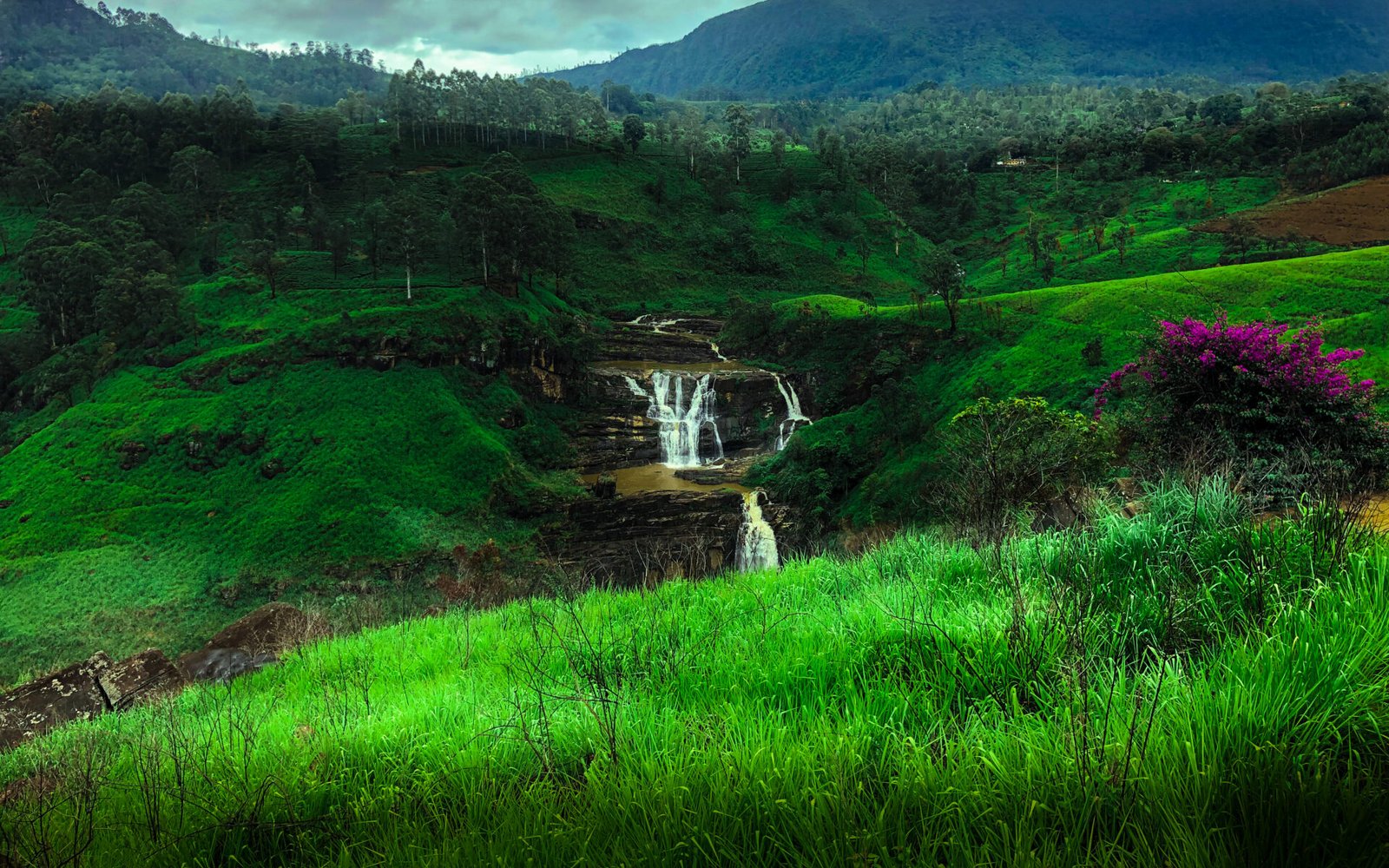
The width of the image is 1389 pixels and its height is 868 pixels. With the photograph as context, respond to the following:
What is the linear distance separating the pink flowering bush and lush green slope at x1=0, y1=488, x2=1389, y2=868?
730cm

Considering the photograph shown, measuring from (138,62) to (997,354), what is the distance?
812 feet

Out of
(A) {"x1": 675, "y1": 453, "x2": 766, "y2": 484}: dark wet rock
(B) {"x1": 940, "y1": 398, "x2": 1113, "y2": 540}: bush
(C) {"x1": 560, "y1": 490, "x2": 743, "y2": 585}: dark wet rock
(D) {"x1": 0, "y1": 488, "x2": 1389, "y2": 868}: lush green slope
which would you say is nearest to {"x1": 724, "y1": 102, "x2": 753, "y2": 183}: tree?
(A) {"x1": 675, "y1": 453, "x2": 766, "y2": 484}: dark wet rock

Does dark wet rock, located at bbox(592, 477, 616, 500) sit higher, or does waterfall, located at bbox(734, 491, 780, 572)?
dark wet rock, located at bbox(592, 477, 616, 500)

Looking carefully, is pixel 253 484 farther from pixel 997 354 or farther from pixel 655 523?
pixel 997 354

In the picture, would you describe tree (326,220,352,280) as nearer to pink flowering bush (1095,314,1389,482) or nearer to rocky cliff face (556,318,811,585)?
rocky cliff face (556,318,811,585)

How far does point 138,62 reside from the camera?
18325 centimetres

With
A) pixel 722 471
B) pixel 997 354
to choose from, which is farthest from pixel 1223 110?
pixel 722 471

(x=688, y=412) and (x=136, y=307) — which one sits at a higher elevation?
(x=136, y=307)

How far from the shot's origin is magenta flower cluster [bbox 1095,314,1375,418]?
10.1 meters

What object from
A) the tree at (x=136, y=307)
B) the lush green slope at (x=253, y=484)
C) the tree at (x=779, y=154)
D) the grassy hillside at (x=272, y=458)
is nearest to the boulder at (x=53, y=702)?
the grassy hillside at (x=272, y=458)

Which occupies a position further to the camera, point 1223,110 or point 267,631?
point 1223,110

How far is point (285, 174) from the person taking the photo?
6981cm

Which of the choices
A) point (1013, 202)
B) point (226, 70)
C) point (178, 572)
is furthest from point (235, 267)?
point (226, 70)

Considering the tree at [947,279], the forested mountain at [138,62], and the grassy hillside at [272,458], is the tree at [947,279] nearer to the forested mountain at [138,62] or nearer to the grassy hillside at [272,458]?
the grassy hillside at [272,458]
